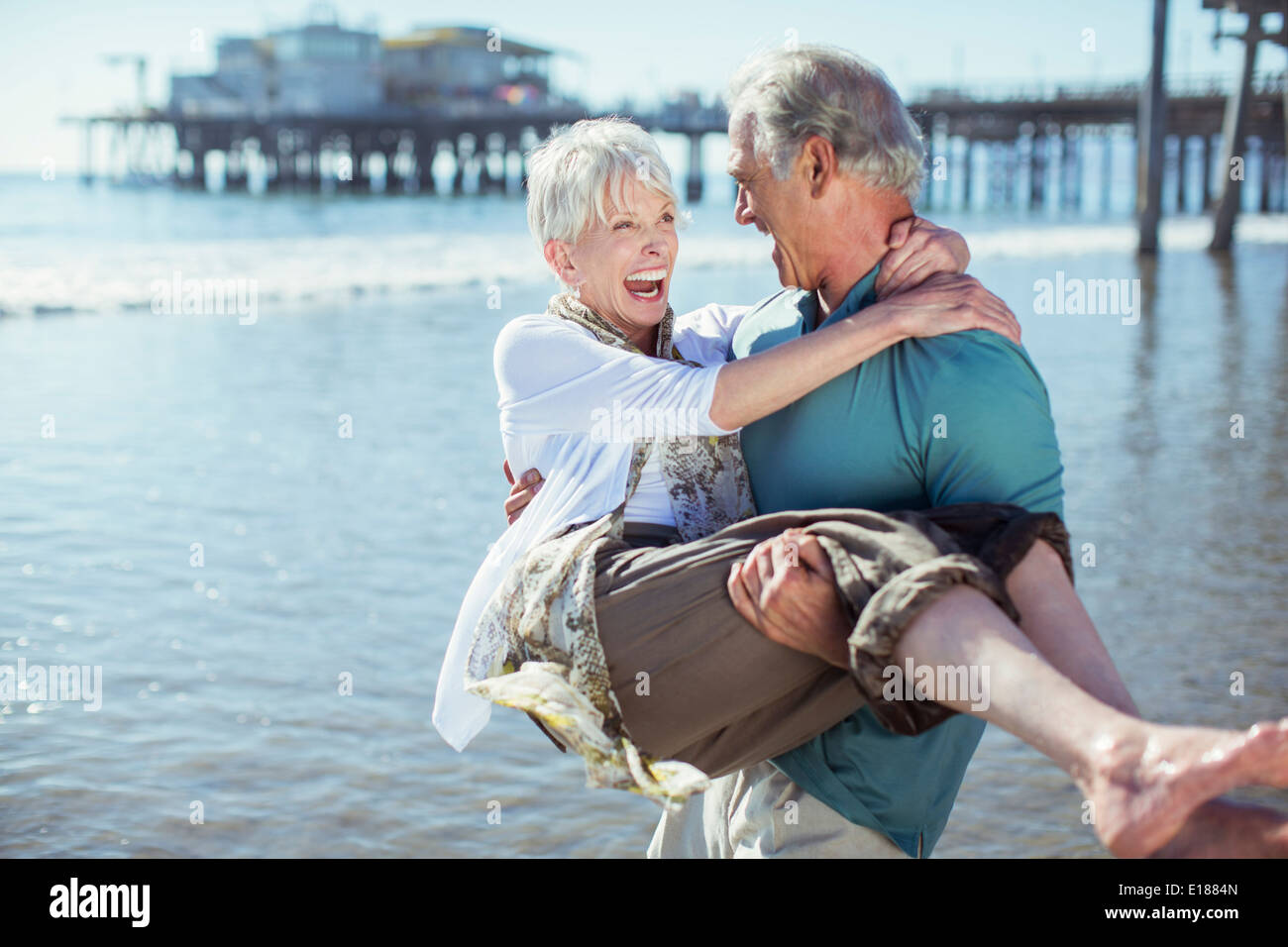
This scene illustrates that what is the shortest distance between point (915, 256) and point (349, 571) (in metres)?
3.83

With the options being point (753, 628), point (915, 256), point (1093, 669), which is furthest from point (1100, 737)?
point (915, 256)

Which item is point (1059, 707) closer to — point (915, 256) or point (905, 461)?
point (905, 461)

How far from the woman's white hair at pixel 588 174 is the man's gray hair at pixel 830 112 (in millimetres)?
204

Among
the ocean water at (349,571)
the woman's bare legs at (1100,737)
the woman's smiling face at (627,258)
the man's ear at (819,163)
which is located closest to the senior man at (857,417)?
the man's ear at (819,163)

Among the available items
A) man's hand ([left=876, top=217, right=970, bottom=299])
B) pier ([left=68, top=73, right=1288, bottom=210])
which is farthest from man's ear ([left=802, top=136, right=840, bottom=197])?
pier ([left=68, top=73, right=1288, bottom=210])

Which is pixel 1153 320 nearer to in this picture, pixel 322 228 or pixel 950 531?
pixel 950 531

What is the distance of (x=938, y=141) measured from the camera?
53.3m

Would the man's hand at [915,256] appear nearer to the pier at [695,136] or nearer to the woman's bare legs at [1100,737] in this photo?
the woman's bare legs at [1100,737]

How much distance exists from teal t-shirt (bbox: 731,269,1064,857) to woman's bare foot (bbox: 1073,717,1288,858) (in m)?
0.60

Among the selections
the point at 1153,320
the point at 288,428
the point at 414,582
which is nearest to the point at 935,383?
the point at 414,582

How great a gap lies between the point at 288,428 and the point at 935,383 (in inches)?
268

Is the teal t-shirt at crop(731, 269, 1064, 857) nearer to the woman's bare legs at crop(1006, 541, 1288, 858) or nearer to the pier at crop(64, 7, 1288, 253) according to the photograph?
the woman's bare legs at crop(1006, 541, 1288, 858)

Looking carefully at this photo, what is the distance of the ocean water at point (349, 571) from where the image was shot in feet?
12.4

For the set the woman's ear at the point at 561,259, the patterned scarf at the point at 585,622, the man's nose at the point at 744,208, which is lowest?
the patterned scarf at the point at 585,622
